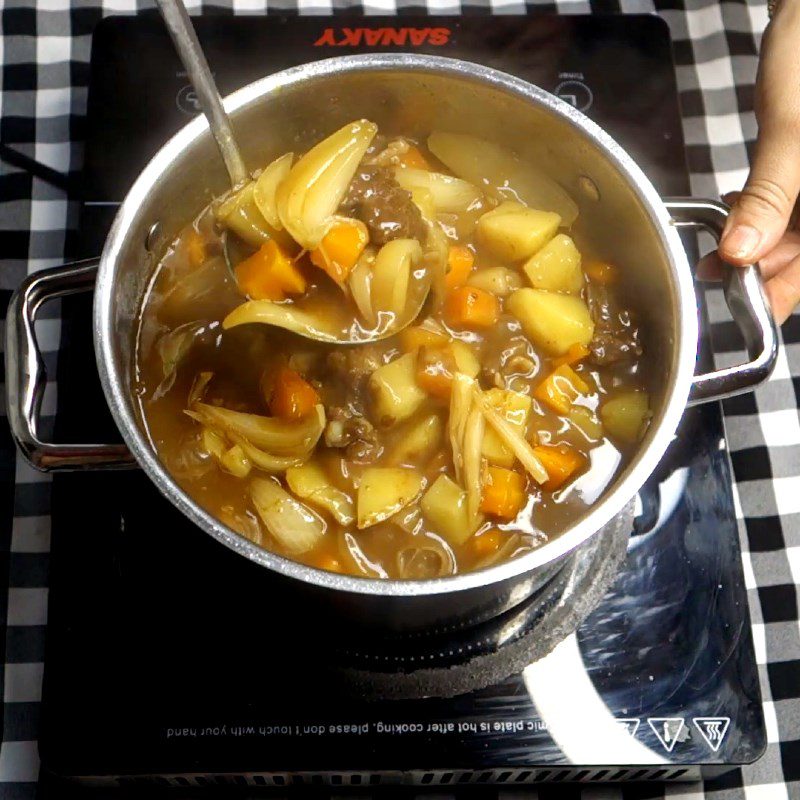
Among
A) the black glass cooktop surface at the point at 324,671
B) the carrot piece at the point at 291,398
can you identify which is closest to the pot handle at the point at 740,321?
the black glass cooktop surface at the point at 324,671

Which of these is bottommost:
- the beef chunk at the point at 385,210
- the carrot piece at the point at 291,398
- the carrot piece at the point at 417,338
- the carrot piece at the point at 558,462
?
the carrot piece at the point at 558,462

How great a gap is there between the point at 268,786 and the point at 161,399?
35.2 inches

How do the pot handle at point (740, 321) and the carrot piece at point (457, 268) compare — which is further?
the carrot piece at point (457, 268)

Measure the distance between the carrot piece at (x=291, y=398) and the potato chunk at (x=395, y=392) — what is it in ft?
0.42

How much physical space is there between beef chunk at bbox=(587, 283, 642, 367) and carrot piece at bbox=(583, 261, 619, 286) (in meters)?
0.02

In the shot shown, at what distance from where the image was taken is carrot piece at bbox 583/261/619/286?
1983 millimetres

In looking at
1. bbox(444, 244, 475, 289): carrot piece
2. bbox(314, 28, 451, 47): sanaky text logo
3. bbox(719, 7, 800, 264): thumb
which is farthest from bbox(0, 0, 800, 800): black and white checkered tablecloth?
bbox(444, 244, 475, 289): carrot piece

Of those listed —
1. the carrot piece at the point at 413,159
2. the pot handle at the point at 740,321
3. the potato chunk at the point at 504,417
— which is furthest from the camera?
the carrot piece at the point at 413,159

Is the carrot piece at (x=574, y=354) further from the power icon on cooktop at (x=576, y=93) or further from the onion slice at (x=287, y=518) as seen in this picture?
the power icon on cooktop at (x=576, y=93)

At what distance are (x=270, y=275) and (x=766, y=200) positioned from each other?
1041mm

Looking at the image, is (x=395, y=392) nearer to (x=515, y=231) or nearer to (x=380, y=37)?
(x=515, y=231)

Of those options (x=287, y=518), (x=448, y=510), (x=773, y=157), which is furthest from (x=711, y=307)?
(x=287, y=518)

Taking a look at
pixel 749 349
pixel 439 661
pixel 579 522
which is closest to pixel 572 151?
pixel 749 349

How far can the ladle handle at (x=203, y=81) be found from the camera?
1.58m
